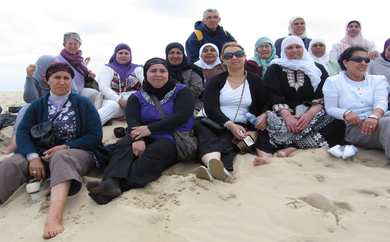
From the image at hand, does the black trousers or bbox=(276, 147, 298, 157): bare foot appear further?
bbox=(276, 147, 298, 157): bare foot

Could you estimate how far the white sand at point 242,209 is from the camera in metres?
1.98

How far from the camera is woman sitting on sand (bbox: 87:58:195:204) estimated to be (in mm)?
2727

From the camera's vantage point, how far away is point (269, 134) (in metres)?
3.74

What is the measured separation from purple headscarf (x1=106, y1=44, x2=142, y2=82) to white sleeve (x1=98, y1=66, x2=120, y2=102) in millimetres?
120

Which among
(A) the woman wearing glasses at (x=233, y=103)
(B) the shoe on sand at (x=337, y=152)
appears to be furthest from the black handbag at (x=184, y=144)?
(B) the shoe on sand at (x=337, y=152)

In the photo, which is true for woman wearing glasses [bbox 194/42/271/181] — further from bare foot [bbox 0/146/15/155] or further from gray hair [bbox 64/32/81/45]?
gray hair [bbox 64/32/81/45]

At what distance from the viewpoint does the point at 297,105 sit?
3941 mm

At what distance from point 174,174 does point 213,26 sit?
412cm

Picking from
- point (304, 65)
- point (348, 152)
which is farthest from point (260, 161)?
point (304, 65)

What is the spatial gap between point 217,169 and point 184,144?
68cm

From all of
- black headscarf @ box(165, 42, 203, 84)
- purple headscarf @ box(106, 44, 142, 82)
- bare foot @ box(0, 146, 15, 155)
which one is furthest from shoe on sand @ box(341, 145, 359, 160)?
bare foot @ box(0, 146, 15, 155)

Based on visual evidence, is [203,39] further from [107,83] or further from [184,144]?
[184,144]

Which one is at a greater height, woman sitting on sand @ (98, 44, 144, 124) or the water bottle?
woman sitting on sand @ (98, 44, 144, 124)

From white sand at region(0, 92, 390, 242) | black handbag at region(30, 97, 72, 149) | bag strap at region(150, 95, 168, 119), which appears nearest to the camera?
white sand at region(0, 92, 390, 242)
